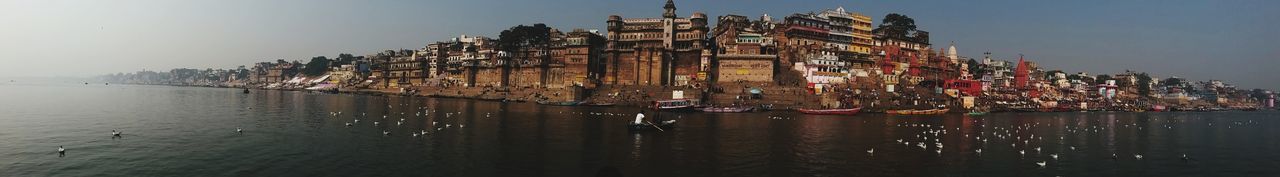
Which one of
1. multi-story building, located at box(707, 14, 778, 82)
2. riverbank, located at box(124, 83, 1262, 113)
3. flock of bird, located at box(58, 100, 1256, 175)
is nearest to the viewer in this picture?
flock of bird, located at box(58, 100, 1256, 175)

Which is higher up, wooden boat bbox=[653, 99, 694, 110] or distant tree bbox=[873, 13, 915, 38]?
distant tree bbox=[873, 13, 915, 38]

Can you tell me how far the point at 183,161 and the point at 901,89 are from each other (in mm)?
64924

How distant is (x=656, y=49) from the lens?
255 ft

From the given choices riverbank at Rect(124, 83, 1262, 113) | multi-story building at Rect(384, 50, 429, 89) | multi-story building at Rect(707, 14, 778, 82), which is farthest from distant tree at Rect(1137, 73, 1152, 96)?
multi-story building at Rect(384, 50, 429, 89)

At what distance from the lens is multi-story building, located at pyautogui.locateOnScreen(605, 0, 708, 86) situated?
254 feet

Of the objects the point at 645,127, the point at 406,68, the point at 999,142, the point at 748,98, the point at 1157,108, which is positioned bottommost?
the point at 999,142

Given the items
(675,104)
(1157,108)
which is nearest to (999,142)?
(675,104)

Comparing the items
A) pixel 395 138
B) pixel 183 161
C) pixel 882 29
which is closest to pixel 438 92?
pixel 882 29

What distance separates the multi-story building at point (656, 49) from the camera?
77.4 metres

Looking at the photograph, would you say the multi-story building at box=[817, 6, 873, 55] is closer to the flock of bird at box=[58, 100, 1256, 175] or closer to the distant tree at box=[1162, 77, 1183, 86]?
the flock of bird at box=[58, 100, 1256, 175]

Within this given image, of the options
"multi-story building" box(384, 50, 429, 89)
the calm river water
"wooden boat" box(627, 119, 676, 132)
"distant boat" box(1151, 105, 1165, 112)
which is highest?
"multi-story building" box(384, 50, 429, 89)

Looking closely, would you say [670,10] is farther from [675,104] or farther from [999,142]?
[999,142]

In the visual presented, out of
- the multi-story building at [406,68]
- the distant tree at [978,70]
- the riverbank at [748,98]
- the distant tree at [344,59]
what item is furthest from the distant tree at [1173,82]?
the distant tree at [344,59]

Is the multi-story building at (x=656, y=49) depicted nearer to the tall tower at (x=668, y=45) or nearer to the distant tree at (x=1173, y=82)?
the tall tower at (x=668, y=45)
